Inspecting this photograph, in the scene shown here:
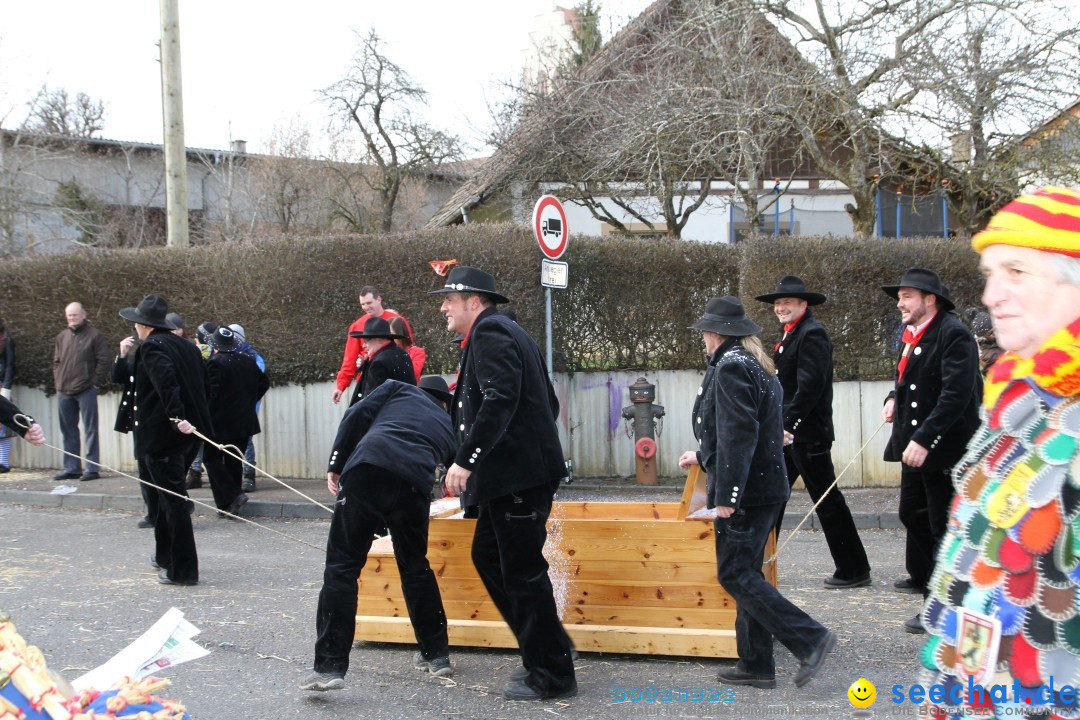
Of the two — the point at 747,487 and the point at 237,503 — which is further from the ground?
the point at 747,487

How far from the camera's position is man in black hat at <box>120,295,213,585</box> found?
7.43 m

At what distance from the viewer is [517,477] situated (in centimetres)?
488

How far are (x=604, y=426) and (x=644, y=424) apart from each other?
770 mm

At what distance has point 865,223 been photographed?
14.4m

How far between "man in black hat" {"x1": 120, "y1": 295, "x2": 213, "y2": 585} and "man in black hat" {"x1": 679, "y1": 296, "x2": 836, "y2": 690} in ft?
13.5

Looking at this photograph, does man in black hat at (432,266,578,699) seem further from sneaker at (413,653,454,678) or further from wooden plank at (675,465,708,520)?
wooden plank at (675,465,708,520)

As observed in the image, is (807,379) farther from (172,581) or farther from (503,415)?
(172,581)

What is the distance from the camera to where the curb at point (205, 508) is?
966 cm

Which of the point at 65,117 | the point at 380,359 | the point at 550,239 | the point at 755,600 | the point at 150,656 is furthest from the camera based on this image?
the point at 65,117

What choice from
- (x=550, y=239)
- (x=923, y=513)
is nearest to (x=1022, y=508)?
(x=923, y=513)

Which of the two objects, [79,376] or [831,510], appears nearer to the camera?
[831,510]

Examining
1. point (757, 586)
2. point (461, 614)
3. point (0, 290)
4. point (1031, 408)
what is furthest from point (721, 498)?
point (0, 290)

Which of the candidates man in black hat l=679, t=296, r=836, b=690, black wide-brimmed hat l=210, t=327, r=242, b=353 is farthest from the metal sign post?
man in black hat l=679, t=296, r=836, b=690

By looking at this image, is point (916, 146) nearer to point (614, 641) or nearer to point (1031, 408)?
point (614, 641)
